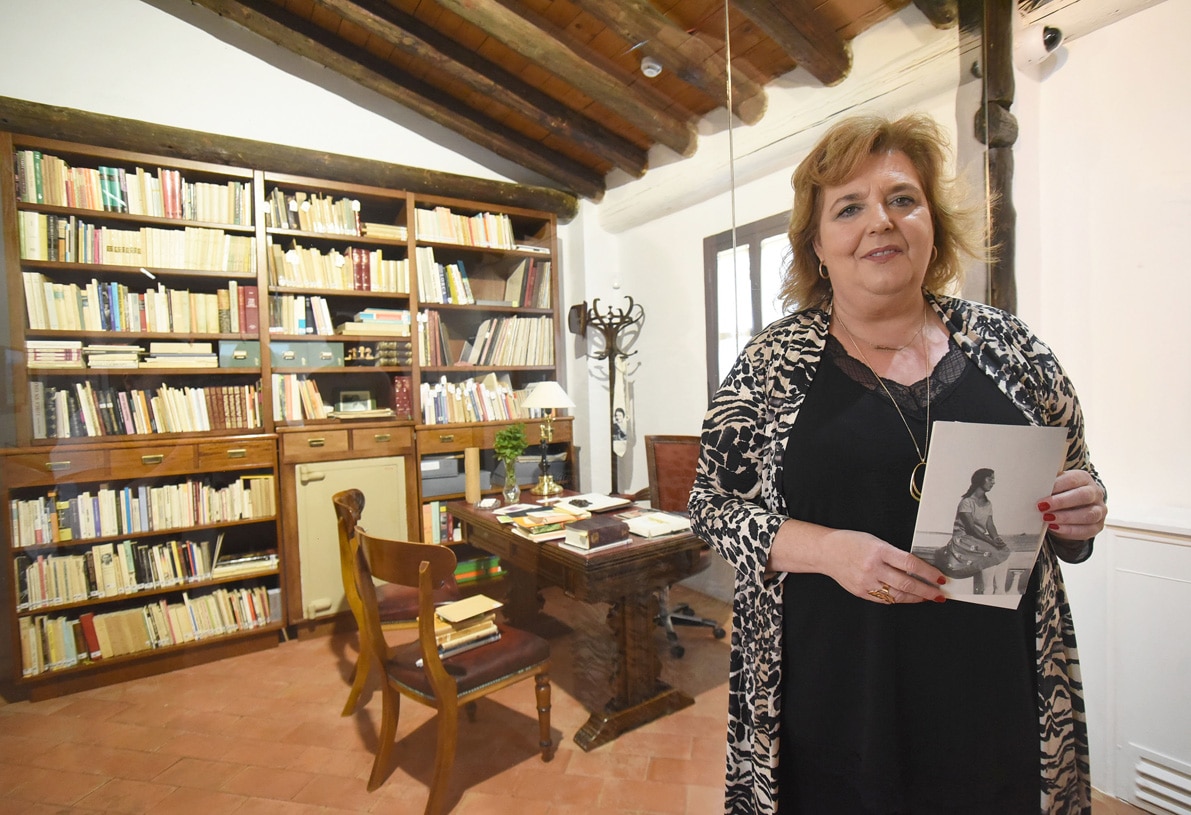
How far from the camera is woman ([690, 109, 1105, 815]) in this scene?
2.41ft

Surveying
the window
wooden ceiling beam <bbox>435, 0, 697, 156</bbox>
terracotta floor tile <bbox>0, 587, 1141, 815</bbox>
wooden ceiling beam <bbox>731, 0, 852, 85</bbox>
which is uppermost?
wooden ceiling beam <bbox>435, 0, 697, 156</bbox>

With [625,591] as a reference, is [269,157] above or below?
above

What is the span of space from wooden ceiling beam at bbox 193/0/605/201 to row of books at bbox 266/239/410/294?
820 mm

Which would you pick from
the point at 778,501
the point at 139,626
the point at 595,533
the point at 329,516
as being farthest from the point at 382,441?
the point at 778,501

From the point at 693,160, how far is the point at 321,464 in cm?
201

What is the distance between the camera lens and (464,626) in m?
1.67

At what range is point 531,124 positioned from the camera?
9.31 ft

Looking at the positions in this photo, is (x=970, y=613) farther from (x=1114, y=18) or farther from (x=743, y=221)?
(x=1114, y=18)

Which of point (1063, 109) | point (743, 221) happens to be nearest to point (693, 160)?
point (743, 221)

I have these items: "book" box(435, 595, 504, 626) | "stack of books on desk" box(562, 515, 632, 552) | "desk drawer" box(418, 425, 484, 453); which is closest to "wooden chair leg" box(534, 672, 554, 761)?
"book" box(435, 595, 504, 626)

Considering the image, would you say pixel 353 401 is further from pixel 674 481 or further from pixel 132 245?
pixel 674 481

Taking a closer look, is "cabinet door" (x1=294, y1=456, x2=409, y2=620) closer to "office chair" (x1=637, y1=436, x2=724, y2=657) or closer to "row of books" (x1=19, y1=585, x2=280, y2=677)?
"row of books" (x1=19, y1=585, x2=280, y2=677)

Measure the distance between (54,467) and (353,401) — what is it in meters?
1.21

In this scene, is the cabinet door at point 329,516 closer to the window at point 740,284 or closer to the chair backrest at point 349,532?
the chair backrest at point 349,532
